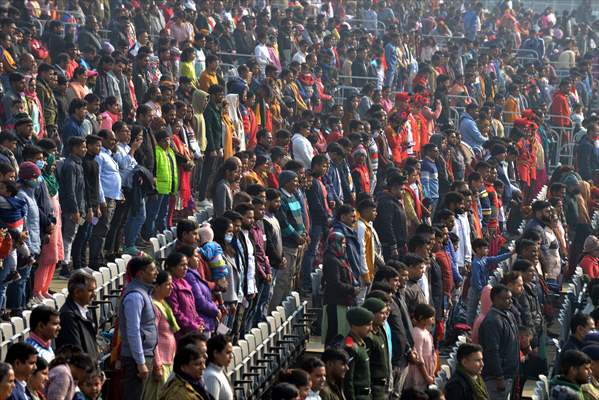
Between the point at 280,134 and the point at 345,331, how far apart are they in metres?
5.35

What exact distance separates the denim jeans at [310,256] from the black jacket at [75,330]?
611 cm

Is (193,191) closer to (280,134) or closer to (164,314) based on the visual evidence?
(280,134)

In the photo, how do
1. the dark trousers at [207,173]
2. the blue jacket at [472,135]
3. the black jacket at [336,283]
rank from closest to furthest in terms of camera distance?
the black jacket at [336,283]
the dark trousers at [207,173]
the blue jacket at [472,135]

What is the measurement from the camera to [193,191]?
1964cm

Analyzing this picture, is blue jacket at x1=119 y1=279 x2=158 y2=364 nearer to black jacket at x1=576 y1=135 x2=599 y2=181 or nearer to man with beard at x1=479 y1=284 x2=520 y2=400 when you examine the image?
man with beard at x1=479 y1=284 x2=520 y2=400

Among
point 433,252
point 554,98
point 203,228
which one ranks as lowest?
point 554,98

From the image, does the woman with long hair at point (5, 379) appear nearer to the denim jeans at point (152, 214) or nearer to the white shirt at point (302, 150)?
the denim jeans at point (152, 214)

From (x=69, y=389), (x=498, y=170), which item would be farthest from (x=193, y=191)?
(x=69, y=389)

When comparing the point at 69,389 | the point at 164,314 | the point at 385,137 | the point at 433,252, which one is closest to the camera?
the point at 69,389

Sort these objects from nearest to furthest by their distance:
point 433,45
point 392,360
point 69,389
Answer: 1. point 69,389
2. point 392,360
3. point 433,45

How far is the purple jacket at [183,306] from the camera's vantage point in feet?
38.4

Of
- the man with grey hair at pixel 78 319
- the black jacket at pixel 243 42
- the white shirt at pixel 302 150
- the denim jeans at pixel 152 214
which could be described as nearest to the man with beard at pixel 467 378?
the man with grey hair at pixel 78 319

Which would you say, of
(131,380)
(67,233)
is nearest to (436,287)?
(67,233)

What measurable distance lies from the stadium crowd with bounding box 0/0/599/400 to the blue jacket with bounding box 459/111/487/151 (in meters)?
0.04
